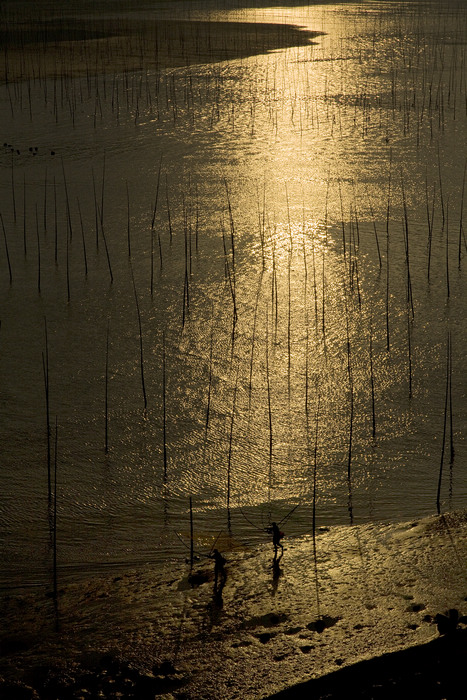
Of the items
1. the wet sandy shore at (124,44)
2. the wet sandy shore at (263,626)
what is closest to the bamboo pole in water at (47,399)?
the wet sandy shore at (263,626)

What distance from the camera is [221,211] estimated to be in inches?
191

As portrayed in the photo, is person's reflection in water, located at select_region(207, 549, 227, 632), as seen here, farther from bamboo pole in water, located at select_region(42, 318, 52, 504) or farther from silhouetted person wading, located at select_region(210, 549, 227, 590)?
bamboo pole in water, located at select_region(42, 318, 52, 504)

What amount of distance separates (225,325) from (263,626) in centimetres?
191

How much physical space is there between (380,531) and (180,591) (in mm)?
615

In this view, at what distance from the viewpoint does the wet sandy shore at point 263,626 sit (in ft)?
5.23

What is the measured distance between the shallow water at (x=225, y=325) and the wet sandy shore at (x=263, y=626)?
17 cm

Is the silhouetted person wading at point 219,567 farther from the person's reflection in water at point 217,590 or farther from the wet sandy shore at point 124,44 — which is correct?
the wet sandy shore at point 124,44

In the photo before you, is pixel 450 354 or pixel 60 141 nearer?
pixel 450 354

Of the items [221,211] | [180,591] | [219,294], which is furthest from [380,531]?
[221,211]

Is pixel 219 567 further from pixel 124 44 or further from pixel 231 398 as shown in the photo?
pixel 124 44

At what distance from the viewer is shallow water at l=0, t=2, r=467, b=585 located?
2.40 metres

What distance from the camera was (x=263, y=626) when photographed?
5.82 feet

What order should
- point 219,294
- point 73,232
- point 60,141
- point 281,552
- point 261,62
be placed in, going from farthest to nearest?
1. point 261,62
2. point 60,141
3. point 73,232
4. point 219,294
5. point 281,552

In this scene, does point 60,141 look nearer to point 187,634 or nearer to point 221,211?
point 221,211
